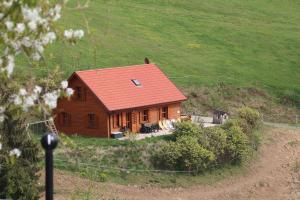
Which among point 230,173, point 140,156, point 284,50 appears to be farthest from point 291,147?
point 284,50

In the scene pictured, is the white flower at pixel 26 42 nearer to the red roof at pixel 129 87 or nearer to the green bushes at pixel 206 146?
the green bushes at pixel 206 146

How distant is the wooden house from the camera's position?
4209cm

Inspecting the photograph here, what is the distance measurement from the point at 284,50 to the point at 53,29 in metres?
63.4

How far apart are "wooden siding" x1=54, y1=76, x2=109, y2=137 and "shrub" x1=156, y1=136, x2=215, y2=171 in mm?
3910

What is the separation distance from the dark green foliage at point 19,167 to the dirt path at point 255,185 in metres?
2.77

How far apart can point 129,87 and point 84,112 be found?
298 cm

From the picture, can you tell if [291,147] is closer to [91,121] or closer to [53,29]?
[91,121]

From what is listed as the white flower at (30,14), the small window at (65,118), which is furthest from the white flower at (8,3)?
the small window at (65,118)

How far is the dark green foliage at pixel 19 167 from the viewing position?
87.1 ft

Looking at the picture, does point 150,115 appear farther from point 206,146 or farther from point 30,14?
point 30,14

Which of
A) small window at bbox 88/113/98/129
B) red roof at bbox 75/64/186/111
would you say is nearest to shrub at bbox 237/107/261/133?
red roof at bbox 75/64/186/111

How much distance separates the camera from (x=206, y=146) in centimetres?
4072

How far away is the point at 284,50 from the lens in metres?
70.8

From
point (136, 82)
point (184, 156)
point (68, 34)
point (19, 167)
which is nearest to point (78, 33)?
point (68, 34)
